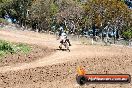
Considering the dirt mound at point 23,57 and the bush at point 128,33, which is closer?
the dirt mound at point 23,57

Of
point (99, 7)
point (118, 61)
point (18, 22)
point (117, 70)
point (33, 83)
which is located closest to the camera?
point (33, 83)

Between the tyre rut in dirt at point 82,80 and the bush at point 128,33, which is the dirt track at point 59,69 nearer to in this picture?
the tyre rut in dirt at point 82,80

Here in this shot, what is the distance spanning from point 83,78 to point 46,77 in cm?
365

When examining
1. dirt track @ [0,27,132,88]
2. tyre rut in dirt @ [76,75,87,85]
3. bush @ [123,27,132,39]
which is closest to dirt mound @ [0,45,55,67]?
dirt track @ [0,27,132,88]

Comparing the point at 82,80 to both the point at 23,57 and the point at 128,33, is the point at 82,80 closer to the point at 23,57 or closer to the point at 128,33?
the point at 23,57

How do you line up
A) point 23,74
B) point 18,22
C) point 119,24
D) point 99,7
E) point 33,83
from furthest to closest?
point 18,22
point 119,24
point 99,7
point 23,74
point 33,83

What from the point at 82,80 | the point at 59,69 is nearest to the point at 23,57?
the point at 59,69

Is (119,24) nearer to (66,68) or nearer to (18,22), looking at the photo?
(18,22)

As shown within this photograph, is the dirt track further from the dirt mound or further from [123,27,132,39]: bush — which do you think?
[123,27,132,39]: bush

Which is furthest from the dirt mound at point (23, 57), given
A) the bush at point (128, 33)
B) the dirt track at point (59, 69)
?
the bush at point (128, 33)

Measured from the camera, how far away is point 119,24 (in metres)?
90.5

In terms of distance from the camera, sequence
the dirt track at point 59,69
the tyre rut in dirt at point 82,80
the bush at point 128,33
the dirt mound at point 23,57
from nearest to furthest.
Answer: the tyre rut in dirt at point 82,80 < the dirt track at point 59,69 < the dirt mound at point 23,57 < the bush at point 128,33

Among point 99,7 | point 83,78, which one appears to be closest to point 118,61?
point 83,78

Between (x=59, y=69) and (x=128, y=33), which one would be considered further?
(x=128, y=33)
